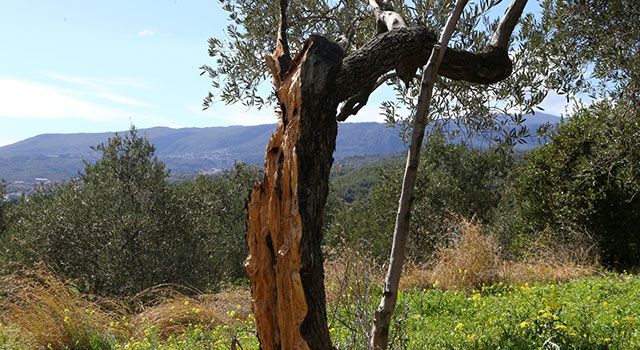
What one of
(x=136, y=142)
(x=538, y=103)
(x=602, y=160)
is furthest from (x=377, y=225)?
(x=538, y=103)

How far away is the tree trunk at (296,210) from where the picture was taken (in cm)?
298

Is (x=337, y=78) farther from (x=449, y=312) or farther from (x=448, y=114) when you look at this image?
(x=449, y=312)

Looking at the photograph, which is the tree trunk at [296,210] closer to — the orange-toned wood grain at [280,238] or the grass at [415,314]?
the orange-toned wood grain at [280,238]

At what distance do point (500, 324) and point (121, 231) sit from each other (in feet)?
34.5

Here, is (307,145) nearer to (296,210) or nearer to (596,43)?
(296,210)

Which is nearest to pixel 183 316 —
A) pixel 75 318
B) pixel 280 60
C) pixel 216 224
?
pixel 75 318

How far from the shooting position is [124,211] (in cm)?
1373

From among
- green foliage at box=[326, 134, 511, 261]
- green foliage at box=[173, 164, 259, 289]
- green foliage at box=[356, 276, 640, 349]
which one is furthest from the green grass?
green foliage at box=[326, 134, 511, 261]

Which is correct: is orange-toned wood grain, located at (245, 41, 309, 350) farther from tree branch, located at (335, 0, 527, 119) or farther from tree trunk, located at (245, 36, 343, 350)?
tree branch, located at (335, 0, 527, 119)

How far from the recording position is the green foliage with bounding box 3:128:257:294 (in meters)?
13.4

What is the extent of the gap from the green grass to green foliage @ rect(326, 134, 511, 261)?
7595mm

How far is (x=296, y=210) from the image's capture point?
9.79 ft

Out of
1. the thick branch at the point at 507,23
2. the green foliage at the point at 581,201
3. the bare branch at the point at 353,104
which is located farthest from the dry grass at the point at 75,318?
the green foliage at the point at 581,201

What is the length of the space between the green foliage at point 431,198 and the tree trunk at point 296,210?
11.2 m
